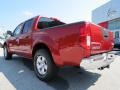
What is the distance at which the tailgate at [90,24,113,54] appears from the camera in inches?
145

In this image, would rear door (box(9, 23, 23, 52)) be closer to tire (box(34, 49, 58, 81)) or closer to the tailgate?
tire (box(34, 49, 58, 81))

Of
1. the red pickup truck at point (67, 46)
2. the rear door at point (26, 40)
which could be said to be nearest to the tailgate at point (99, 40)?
the red pickup truck at point (67, 46)

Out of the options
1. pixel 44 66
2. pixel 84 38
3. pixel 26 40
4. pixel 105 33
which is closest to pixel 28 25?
pixel 26 40

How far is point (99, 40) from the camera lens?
13.1 feet

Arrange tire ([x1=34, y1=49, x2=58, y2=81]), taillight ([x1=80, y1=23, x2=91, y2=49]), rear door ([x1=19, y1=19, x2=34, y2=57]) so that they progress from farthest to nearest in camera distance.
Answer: rear door ([x1=19, y1=19, x2=34, y2=57])
tire ([x1=34, y1=49, x2=58, y2=81])
taillight ([x1=80, y1=23, x2=91, y2=49])

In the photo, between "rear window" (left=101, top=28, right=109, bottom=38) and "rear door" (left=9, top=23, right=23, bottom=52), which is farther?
"rear door" (left=9, top=23, right=23, bottom=52)

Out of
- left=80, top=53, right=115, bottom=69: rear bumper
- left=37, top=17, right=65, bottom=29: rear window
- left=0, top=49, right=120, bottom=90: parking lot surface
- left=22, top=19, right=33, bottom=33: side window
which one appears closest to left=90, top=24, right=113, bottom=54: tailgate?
left=80, top=53, right=115, bottom=69: rear bumper

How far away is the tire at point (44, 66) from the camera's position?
14.0ft

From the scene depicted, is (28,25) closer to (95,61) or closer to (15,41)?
(15,41)

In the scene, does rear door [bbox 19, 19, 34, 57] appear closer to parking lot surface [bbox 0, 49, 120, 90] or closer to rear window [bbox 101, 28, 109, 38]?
parking lot surface [bbox 0, 49, 120, 90]

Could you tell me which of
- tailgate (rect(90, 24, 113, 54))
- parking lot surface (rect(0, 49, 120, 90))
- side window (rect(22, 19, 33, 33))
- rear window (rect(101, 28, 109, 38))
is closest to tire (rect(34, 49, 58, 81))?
parking lot surface (rect(0, 49, 120, 90))

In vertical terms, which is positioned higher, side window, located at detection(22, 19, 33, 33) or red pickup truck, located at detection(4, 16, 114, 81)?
side window, located at detection(22, 19, 33, 33)

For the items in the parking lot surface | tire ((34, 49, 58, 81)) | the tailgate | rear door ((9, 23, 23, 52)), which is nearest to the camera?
the tailgate

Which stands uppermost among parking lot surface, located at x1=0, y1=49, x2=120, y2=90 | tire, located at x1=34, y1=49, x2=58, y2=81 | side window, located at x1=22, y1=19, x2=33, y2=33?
side window, located at x1=22, y1=19, x2=33, y2=33
